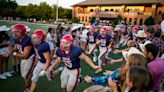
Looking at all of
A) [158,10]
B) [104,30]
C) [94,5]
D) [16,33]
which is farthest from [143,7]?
[16,33]

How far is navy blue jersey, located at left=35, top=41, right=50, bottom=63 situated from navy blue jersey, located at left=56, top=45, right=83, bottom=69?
1.52 feet

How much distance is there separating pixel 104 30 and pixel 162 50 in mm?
2749

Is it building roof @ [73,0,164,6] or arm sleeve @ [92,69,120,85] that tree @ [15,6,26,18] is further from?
arm sleeve @ [92,69,120,85]

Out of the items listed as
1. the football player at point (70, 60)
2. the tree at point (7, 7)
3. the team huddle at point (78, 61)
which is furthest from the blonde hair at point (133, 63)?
the tree at point (7, 7)

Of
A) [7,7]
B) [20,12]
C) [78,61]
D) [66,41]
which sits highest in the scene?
[7,7]

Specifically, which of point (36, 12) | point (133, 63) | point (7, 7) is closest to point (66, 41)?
point (133, 63)

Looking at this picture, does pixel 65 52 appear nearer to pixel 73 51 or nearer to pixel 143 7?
pixel 73 51

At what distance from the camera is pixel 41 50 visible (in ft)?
18.2

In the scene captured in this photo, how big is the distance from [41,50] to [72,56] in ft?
3.10

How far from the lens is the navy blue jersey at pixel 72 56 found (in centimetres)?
510

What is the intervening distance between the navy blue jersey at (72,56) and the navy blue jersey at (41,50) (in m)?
0.46

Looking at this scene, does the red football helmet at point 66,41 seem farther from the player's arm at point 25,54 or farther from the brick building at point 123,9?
the brick building at point 123,9

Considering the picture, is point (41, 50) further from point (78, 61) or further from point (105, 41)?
point (105, 41)

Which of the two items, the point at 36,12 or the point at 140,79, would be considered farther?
the point at 36,12
